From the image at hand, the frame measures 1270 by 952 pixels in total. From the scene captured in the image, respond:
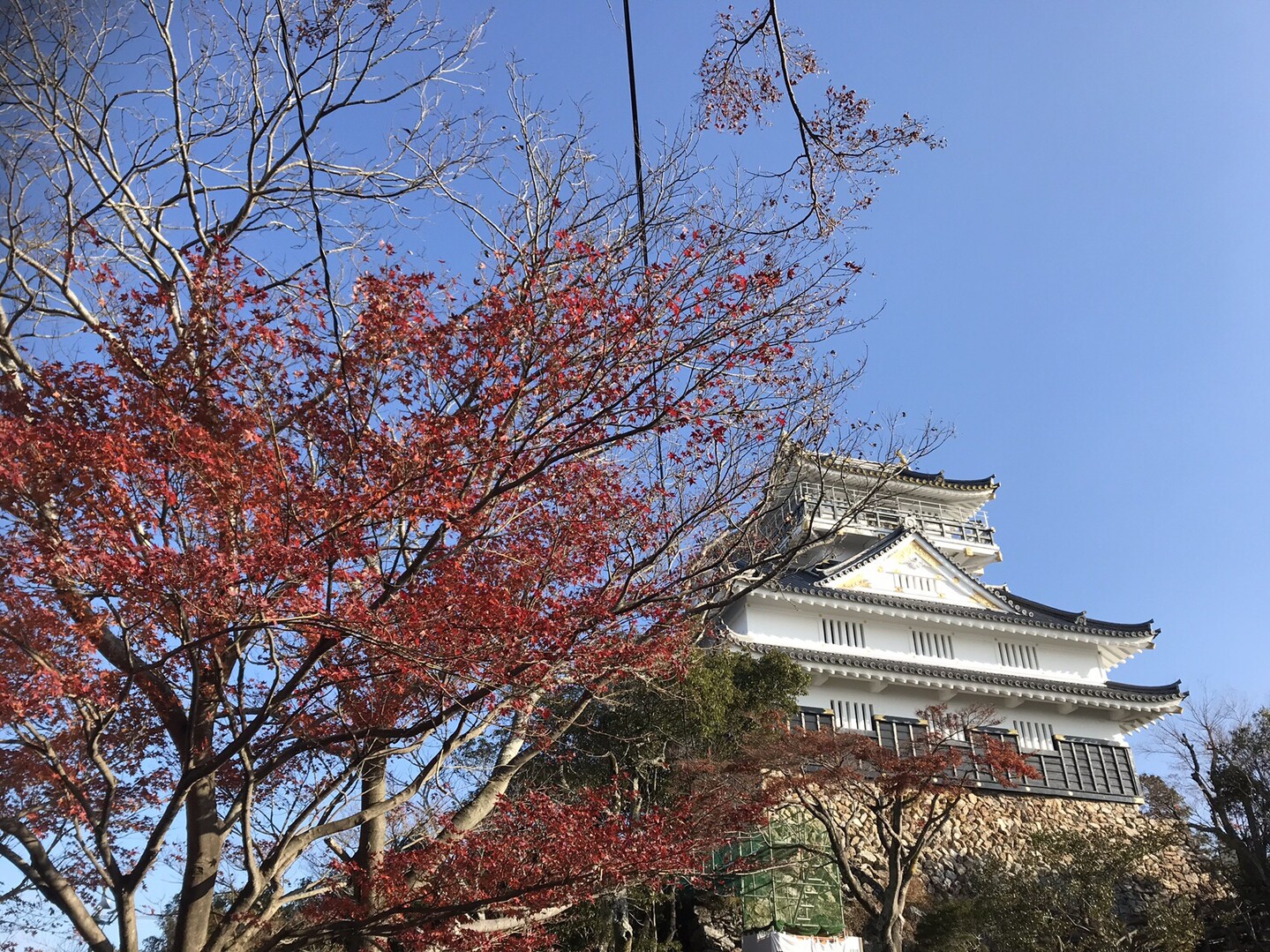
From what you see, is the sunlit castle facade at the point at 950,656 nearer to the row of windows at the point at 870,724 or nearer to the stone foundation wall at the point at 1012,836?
the row of windows at the point at 870,724

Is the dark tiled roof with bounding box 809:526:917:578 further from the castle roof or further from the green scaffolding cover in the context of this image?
the green scaffolding cover

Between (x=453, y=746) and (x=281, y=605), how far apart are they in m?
1.98

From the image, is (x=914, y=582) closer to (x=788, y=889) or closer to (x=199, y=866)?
(x=788, y=889)

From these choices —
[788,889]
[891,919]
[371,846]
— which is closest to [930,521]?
→ [788,889]

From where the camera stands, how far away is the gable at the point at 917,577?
23.6 m

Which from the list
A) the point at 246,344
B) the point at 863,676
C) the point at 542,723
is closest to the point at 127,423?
the point at 246,344

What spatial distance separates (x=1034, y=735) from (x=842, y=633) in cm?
499

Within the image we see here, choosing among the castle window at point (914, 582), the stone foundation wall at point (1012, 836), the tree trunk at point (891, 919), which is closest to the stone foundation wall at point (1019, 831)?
the stone foundation wall at point (1012, 836)

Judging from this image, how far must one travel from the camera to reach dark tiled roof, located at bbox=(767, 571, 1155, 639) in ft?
73.1

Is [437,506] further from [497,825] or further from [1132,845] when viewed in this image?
[1132,845]

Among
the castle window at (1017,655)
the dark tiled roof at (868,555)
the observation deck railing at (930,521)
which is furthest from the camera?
the observation deck railing at (930,521)

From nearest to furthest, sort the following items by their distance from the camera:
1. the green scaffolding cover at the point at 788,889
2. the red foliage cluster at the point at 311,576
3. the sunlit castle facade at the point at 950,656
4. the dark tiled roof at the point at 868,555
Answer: the red foliage cluster at the point at 311,576 < the green scaffolding cover at the point at 788,889 < the sunlit castle facade at the point at 950,656 < the dark tiled roof at the point at 868,555

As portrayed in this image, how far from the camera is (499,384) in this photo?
239 inches

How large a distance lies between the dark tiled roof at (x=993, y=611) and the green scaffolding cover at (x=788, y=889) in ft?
23.4
